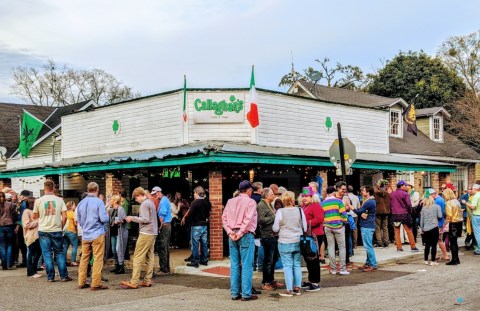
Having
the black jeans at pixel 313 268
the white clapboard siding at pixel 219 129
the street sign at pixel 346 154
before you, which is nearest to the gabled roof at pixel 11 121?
the white clapboard siding at pixel 219 129

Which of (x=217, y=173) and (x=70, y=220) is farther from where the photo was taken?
(x=217, y=173)

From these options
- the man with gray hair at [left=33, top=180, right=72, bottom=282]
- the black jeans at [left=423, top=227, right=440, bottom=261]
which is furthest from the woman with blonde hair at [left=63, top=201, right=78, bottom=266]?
the black jeans at [left=423, top=227, right=440, bottom=261]

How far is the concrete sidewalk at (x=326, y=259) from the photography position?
12.1 m

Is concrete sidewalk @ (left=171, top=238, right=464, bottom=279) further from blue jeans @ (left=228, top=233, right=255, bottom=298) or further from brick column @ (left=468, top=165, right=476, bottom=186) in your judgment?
brick column @ (left=468, top=165, right=476, bottom=186)

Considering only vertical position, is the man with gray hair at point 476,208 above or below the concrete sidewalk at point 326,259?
above

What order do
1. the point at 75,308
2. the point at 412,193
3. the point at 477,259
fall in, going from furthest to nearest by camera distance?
the point at 412,193, the point at 477,259, the point at 75,308

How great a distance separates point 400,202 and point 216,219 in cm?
488

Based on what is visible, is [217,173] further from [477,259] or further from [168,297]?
[477,259]

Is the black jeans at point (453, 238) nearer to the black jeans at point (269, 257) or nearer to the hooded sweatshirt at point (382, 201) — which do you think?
the hooded sweatshirt at point (382, 201)

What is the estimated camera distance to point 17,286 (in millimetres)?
10852

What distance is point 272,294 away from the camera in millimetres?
9430

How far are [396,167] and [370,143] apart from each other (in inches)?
101

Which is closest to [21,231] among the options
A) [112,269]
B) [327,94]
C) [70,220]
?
[70,220]

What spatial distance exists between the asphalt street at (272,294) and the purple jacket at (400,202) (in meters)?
2.79
